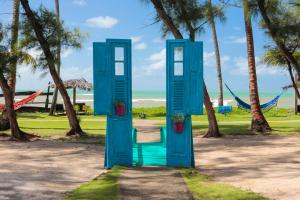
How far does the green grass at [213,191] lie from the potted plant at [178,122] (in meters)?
1.08

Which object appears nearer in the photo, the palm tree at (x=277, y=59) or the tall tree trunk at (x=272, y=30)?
the tall tree trunk at (x=272, y=30)

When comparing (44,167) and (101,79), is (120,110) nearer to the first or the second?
(101,79)

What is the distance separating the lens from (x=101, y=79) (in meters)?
7.70

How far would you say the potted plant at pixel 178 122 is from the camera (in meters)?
7.74

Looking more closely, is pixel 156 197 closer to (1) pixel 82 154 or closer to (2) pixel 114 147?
(2) pixel 114 147

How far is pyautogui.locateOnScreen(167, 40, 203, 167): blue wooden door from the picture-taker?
7.55 m

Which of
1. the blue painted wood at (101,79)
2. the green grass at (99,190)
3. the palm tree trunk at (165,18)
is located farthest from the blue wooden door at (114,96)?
the palm tree trunk at (165,18)

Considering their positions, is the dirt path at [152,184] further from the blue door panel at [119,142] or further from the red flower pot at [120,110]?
the red flower pot at [120,110]

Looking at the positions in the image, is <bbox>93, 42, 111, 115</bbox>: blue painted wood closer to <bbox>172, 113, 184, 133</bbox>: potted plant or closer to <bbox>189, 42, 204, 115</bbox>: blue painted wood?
<bbox>172, 113, 184, 133</bbox>: potted plant

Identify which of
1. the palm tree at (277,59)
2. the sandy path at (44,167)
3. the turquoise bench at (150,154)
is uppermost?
the palm tree at (277,59)

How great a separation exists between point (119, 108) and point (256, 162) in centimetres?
246

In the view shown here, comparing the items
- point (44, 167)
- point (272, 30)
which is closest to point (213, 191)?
point (44, 167)

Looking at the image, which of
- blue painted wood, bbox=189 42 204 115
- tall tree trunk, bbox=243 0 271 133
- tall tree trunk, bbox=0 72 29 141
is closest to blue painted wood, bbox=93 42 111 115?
blue painted wood, bbox=189 42 204 115

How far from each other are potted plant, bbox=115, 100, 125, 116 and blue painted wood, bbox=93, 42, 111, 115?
0.14m
